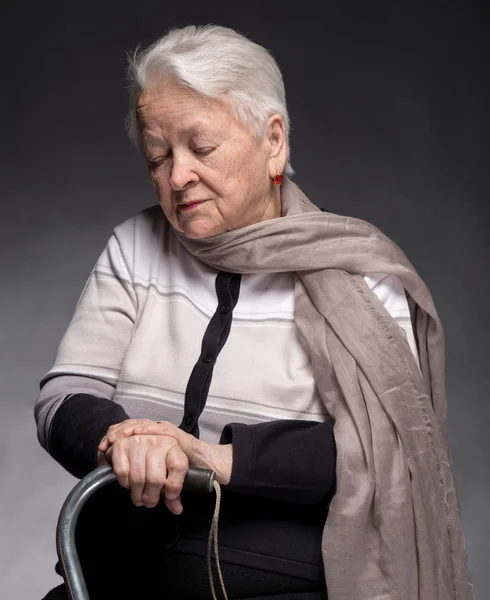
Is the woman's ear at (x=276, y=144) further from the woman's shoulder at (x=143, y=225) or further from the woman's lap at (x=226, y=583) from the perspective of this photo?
the woman's lap at (x=226, y=583)

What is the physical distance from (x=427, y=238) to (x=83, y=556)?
1.60 metres

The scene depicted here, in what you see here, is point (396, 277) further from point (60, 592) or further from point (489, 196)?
point (489, 196)

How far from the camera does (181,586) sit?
1.81 m

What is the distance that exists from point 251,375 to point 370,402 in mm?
209

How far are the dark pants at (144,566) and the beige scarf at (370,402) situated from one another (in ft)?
0.33

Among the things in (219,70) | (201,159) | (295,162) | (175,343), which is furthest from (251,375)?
(295,162)

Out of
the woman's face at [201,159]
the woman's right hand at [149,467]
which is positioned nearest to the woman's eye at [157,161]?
the woman's face at [201,159]

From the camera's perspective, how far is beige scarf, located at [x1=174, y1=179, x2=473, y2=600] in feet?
5.92

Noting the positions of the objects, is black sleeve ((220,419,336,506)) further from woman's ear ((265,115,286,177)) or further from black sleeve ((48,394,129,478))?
woman's ear ((265,115,286,177))

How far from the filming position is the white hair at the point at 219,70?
1.88 m

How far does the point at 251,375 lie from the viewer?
1.91 metres

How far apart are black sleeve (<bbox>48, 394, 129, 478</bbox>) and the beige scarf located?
1.12 feet

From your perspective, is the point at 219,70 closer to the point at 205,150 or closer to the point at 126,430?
the point at 205,150

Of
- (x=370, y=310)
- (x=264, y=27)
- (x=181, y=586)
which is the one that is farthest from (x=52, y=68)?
(x=181, y=586)
